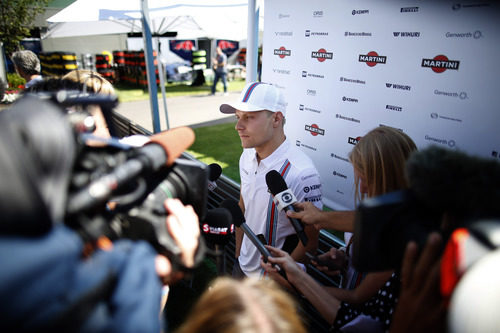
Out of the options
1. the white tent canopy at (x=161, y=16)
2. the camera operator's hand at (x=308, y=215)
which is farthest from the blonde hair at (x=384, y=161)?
the white tent canopy at (x=161, y=16)

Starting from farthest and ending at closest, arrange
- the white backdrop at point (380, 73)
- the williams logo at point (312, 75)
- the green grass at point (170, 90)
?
the green grass at point (170, 90) < the williams logo at point (312, 75) < the white backdrop at point (380, 73)

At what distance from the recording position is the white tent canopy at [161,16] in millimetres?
6164

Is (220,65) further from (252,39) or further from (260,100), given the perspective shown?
(260,100)

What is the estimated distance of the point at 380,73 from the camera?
Result: 2338mm

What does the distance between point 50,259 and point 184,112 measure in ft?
32.6

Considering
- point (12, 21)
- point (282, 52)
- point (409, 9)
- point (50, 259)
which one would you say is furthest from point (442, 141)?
point (12, 21)

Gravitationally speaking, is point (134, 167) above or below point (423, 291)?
above

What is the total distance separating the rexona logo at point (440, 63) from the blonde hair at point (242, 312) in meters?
1.94

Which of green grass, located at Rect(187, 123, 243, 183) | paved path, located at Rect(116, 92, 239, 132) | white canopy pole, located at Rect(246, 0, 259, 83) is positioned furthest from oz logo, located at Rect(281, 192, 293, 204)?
paved path, located at Rect(116, 92, 239, 132)

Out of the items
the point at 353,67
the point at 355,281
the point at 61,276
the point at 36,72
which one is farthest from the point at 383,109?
the point at 36,72

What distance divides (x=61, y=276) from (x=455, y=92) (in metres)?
2.27

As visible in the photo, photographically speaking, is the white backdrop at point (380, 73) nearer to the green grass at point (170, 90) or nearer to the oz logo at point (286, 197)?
the oz logo at point (286, 197)

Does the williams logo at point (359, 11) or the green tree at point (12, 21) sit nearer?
the williams logo at point (359, 11)

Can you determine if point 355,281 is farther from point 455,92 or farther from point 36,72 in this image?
point 36,72
